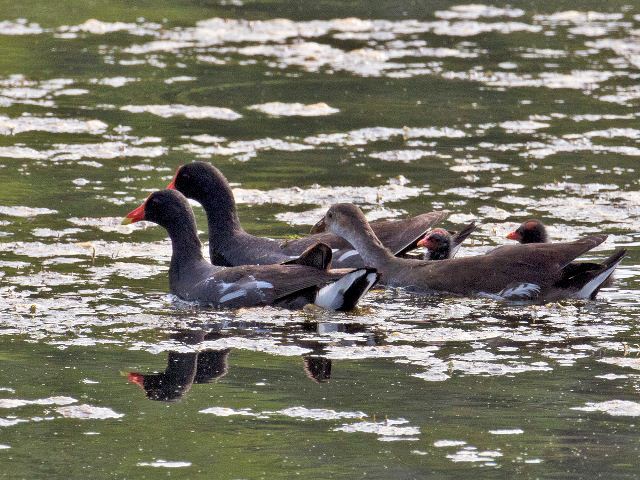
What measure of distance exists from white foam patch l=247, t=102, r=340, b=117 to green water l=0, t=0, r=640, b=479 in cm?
5

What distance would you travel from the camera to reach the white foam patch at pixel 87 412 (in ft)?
24.0

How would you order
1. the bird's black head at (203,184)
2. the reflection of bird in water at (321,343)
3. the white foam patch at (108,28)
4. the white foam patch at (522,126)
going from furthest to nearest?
1. the white foam patch at (108,28)
2. the white foam patch at (522,126)
3. the bird's black head at (203,184)
4. the reflection of bird in water at (321,343)

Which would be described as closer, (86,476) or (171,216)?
(86,476)

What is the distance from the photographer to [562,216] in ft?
40.9

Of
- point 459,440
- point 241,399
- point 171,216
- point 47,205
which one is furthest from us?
point 47,205

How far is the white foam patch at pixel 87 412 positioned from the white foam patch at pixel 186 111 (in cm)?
913

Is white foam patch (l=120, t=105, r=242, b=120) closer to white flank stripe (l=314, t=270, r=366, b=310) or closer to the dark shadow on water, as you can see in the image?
white flank stripe (l=314, t=270, r=366, b=310)

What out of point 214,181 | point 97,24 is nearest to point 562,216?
point 214,181

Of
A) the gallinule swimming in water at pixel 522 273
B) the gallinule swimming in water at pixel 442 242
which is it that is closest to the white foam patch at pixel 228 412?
the gallinule swimming in water at pixel 522 273

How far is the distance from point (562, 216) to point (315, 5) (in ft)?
37.2

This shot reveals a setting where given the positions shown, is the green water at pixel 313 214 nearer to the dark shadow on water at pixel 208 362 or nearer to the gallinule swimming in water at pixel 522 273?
the dark shadow on water at pixel 208 362

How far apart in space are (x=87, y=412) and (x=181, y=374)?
87 cm

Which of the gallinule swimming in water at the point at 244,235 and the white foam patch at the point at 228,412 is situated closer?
the white foam patch at the point at 228,412

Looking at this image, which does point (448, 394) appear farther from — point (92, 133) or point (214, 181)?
point (92, 133)
